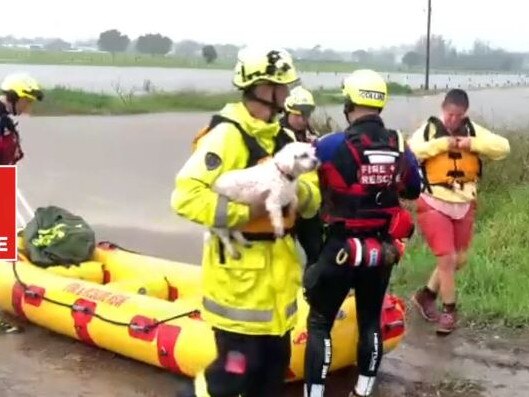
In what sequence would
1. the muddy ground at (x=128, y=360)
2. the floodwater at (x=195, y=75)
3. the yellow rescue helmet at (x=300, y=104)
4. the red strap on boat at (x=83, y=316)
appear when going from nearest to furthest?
the muddy ground at (x=128, y=360) < the red strap on boat at (x=83, y=316) < the yellow rescue helmet at (x=300, y=104) < the floodwater at (x=195, y=75)

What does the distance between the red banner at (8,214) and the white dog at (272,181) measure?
3573mm

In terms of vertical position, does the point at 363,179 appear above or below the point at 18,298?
above

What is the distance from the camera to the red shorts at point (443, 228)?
6348mm

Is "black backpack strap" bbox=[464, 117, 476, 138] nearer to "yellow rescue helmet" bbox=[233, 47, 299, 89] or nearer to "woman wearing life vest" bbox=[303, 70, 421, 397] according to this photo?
"woman wearing life vest" bbox=[303, 70, 421, 397]

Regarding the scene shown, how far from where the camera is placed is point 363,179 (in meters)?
4.66

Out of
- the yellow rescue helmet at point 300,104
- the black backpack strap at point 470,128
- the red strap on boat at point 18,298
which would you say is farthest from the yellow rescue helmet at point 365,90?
the red strap on boat at point 18,298

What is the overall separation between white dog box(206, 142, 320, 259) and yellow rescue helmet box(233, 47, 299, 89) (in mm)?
292

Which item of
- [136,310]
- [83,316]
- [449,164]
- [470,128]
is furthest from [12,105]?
[470,128]

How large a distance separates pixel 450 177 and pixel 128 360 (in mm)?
2354

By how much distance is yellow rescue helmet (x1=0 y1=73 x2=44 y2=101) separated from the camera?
22.6 ft

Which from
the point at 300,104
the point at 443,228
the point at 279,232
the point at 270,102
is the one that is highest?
the point at 270,102

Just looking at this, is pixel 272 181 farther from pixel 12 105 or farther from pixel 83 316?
pixel 12 105

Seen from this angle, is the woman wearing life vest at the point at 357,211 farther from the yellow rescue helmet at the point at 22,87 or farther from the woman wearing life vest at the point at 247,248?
the yellow rescue helmet at the point at 22,87

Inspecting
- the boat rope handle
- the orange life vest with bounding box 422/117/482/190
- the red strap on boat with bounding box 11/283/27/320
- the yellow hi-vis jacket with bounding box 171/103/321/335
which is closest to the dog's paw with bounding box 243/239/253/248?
the yellow hi-vis jacket with bounding box 171/103/321/335
